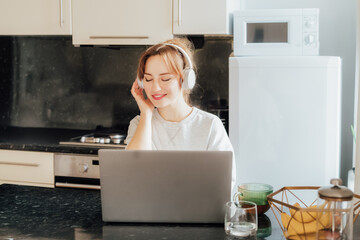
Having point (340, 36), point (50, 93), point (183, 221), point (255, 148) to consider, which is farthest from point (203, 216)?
point (50, 93)

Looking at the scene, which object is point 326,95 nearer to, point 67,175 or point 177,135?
point 177,135

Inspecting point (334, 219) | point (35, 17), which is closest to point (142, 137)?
point (334, 219)

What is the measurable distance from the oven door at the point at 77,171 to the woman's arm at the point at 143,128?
96cm

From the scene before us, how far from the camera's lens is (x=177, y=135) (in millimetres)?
1836

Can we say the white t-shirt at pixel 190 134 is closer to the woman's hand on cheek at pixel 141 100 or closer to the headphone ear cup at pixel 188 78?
the woman's hand on cheek at pixel 141 100

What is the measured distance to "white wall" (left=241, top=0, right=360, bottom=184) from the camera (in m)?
2.89

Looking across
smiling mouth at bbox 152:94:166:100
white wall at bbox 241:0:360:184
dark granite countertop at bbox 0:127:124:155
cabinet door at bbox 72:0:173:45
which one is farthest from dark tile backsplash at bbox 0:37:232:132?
smiling mouth at bbox 152:94:166:100

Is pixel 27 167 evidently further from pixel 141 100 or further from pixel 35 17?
pixel 141 100

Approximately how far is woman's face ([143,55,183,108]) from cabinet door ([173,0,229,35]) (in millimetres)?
1027

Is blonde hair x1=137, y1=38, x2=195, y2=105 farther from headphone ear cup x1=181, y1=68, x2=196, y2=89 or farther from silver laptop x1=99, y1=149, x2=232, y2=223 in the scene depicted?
silver laptop x1=99, y1=149, x2=232, y2=223

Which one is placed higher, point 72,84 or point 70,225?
point 72,84

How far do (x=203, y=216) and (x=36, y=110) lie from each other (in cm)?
242

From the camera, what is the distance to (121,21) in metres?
2.77

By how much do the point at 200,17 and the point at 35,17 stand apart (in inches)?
40.7
